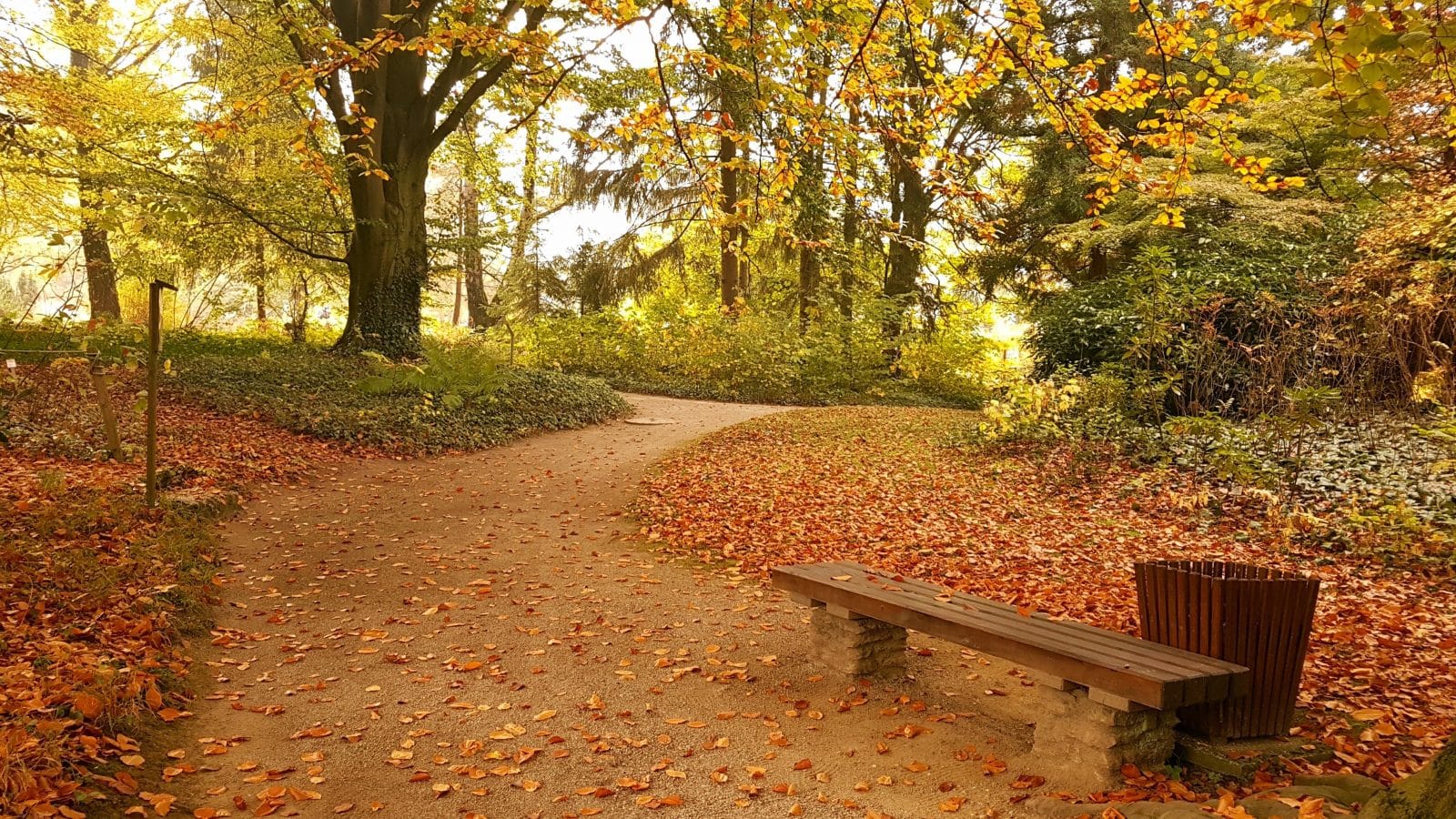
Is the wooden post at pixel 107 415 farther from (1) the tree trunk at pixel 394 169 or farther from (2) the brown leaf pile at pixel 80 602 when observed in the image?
(1) the tree trunk at pixel 394 169

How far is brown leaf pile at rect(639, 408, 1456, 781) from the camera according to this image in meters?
4.00

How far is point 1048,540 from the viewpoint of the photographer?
7.26 m

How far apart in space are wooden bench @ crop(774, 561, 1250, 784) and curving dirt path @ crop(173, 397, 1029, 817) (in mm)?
394

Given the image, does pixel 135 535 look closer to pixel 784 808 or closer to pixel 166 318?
pixel 784 808

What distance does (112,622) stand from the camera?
4.52 meters

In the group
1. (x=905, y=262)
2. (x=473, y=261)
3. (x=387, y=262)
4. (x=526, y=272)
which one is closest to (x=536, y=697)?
(x=387, y=262)

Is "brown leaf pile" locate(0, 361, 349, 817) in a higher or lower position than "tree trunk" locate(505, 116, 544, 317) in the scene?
lower

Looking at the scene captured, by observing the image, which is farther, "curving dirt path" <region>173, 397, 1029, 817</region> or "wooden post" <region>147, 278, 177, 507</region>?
Answer: "wooden post" <region>147, 278, 177, 507</region>

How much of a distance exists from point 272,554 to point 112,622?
7.42 ft

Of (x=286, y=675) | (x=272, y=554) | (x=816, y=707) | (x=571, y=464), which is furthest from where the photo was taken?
(x=571, y=464)

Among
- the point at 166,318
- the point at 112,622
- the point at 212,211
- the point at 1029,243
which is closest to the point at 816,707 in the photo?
the point at 112,622

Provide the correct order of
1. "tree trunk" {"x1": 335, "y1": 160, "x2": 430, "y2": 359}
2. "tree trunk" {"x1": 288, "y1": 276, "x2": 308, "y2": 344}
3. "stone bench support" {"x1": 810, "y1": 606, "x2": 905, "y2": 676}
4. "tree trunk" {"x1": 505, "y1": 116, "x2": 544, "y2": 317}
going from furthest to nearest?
1. "tree trunk" {"x1": 505, "y1": 116, "x2": 544, "y2": 317}
2. "tree trunk" {"x1": 288, "y1": 276, "x2": 308, "y2": 344}
3. "tree trunk" {"x1": 335, "y1": 160, "x2": 430, "y2": 359}
4. "stone bench support" {"x1": 810, "y1": 606, "x2": 905, "y2": 676}

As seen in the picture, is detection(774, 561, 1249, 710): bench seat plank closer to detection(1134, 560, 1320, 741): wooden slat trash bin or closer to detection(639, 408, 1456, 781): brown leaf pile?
detection(1134, 560, 1320, 741): wooden slat trash bin

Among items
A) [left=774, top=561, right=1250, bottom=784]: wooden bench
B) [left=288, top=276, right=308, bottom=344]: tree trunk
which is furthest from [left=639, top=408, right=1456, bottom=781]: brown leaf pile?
[left=288, top=276, right=308, bottom=344]: tree trunk
